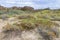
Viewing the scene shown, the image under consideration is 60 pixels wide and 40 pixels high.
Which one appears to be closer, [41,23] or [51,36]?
[51,36]

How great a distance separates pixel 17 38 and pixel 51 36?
93.9 inches

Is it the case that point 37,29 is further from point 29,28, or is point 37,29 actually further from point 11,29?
point 11,29

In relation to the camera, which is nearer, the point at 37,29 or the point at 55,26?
the point at 37,29

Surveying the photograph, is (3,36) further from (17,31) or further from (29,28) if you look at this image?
(29,28)

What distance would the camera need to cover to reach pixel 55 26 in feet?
59.0

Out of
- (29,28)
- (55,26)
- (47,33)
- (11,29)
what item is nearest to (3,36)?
(11,29)

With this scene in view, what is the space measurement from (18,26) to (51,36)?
101 inches

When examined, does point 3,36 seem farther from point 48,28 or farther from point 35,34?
point 48,28

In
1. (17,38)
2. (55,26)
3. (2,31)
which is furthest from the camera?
(55,26)

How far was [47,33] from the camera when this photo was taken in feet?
52.5

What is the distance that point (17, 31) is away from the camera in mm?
16094

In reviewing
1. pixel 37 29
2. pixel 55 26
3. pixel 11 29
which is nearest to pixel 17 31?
pixel 11 29

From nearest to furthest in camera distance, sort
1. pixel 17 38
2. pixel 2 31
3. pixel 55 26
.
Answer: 1. pixel 17 38
2. pixel 2 31
3. pixel 55 26

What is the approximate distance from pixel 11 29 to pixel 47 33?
2591 millimetres
